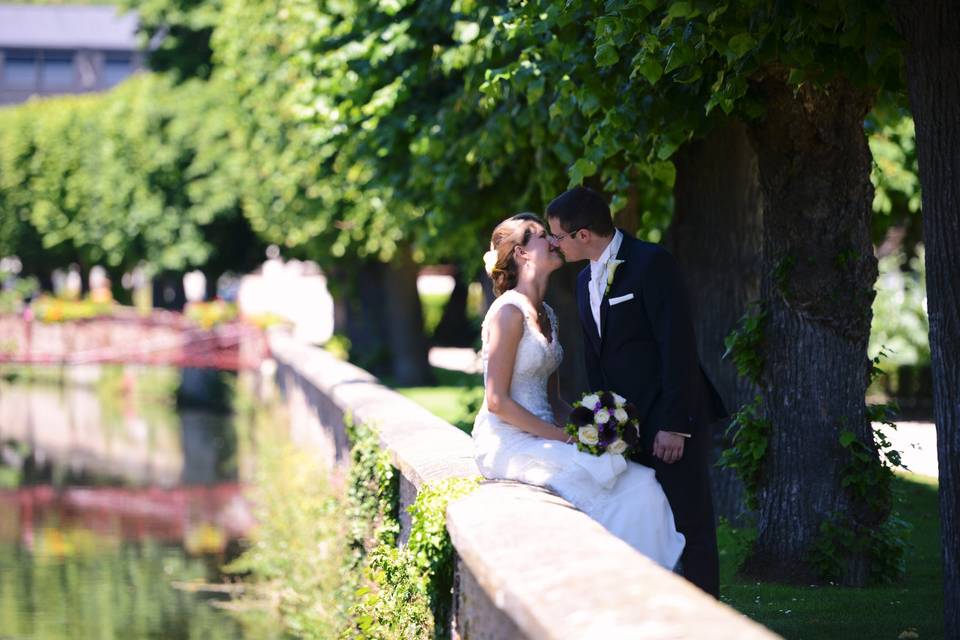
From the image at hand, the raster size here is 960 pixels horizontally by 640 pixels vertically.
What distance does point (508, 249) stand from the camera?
669cm

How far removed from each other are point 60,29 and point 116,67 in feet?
11.9

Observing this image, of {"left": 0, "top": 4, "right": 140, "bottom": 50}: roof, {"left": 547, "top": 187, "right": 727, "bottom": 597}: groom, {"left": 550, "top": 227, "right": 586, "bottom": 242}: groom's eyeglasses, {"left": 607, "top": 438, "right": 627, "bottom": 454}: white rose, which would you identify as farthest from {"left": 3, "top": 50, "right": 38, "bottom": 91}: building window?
{"left": 607, "top": 438, "right": 627, "bottom": 454}: white rose

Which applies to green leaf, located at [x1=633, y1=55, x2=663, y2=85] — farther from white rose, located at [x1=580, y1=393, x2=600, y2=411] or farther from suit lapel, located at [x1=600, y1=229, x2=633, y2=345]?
white rose, located at [x1=580, y1=393, x2=600, y2=411]

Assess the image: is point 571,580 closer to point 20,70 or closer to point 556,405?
point 556,405

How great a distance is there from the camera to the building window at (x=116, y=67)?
9088 cm

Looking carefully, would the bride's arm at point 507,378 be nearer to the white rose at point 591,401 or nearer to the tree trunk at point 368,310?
the white rose at point 591,401

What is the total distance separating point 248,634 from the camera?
11.6 m

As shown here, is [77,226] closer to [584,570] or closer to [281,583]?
[281,583]

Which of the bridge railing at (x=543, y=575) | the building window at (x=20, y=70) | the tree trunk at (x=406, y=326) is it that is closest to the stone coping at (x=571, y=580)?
the bridge railing at (x=543, y=575)

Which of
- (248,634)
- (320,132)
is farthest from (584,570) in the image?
(320,132)

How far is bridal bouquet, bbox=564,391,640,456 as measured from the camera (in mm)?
5992

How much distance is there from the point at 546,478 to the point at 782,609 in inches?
72.7

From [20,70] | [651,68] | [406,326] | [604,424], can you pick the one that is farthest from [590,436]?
[20,70]

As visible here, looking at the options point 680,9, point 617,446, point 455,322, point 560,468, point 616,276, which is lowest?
point 455,322
